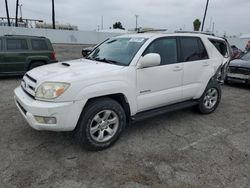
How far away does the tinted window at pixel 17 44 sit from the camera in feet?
27.5

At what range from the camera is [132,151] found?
3.47m

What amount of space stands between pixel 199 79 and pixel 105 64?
85.6 inches

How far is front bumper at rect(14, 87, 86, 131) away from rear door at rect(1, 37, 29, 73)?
239 inches

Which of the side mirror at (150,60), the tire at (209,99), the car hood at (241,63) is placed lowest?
the tire at (209,99)

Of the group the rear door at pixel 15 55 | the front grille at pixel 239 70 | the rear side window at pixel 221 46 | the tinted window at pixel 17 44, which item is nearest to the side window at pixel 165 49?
the rear side window at pixel 221 46

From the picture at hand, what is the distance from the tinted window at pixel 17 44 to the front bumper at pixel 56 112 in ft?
20.5

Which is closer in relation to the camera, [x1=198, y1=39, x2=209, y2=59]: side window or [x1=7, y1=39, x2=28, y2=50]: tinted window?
[x1=198, y1=39, x2=209, y2=59]: side window

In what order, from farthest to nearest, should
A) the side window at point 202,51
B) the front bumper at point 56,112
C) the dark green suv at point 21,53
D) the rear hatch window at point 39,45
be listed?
the rear hatch window at point 39,45
the dark green suv at point 21,53
the side window at point 202,51
the front bumper at point 56,112

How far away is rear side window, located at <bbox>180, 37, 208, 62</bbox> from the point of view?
4.43m

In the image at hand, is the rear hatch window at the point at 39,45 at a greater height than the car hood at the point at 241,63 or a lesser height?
greater

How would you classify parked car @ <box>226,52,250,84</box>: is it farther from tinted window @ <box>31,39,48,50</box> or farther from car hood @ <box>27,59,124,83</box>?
tinted window @ <box>31,39,48,50</box>

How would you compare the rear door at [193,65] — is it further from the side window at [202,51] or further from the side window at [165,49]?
the side window at [165,49]

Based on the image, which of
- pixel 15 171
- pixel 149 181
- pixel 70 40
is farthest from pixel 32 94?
pixel 70 40

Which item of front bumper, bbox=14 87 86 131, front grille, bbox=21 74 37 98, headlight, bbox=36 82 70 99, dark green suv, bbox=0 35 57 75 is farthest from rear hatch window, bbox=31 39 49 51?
headlight, bbox=36 82 70 99
